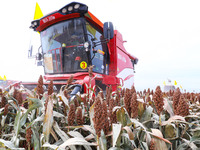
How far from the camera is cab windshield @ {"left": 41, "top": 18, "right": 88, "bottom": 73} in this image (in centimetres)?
417

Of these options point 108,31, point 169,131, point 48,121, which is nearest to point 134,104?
point 169,131

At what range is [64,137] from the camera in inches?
26.5

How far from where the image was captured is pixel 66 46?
14.2 ft

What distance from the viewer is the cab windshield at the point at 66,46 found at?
4172 mm

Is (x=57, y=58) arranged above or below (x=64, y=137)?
above

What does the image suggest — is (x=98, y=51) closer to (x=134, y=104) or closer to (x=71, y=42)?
(x=71, y=42)

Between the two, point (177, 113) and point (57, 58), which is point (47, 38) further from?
point (177, 113)

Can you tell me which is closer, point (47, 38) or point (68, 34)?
point (68, 34)

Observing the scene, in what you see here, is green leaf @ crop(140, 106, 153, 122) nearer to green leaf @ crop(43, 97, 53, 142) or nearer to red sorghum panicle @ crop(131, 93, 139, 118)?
red sorghum panicle @ crop(131, 93, 139, 118)

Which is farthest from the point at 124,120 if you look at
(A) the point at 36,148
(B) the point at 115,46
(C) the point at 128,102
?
(B) the point at 115,46

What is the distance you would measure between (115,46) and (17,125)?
5.54 m

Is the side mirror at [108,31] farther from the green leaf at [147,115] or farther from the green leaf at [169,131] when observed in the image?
the green leaf at [169,131]

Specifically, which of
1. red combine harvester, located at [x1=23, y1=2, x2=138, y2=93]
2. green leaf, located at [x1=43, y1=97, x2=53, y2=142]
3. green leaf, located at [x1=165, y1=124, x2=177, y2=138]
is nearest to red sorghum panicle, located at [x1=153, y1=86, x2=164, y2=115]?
green leaf, located at [x1=165, y1=124, x2=177, y2=138]

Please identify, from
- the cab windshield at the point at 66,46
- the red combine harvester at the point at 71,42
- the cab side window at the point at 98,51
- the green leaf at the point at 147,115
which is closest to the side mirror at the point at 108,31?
the red combine harvester at the point at 71,42
